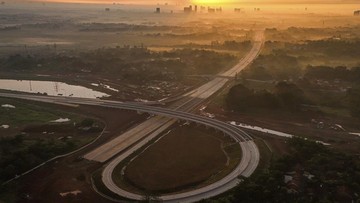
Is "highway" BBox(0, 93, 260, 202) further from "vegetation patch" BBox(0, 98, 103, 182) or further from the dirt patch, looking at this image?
"vegetation patch" BBox(0, 98, 103, 182)

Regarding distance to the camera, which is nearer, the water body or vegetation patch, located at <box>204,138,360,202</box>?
vegetation patch, located at <box>204,138,360,202</box>

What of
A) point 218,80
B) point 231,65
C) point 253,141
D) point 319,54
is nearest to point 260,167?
point 253,141

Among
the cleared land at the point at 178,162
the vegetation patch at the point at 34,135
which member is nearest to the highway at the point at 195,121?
the cleared land at the point at 178,162

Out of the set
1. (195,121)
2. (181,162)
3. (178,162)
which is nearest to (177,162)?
(178,162)

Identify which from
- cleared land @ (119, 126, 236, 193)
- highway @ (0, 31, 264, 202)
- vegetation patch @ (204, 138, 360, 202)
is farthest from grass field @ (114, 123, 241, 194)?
vegetation patch @ (204, 138, 360, 202)

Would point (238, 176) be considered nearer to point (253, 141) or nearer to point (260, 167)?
point (260, 167)

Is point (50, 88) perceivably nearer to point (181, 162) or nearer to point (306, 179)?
point (181, 162)

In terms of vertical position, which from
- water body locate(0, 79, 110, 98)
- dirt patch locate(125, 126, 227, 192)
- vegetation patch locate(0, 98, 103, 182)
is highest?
water body locate(0, 79, 110, 98)

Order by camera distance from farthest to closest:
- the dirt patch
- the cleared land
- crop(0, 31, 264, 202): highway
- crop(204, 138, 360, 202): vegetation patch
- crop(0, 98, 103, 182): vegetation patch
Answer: crop(0, 98, 103, 182): vegetation patch → the dirt patch → the cleared land → crop(0, 31, 264, 202): highway → crop(204, 138, 360, 202): vegetation patch
